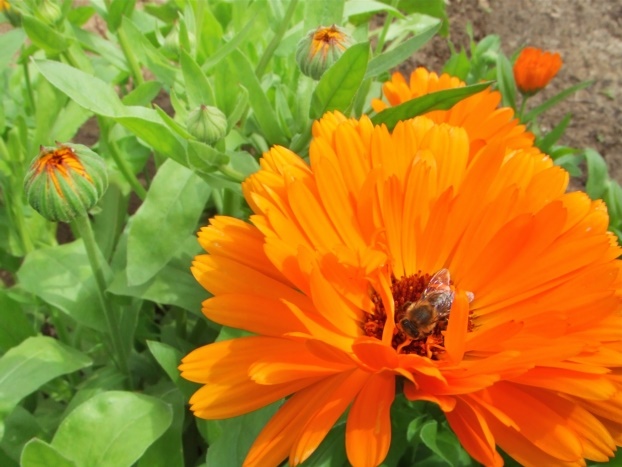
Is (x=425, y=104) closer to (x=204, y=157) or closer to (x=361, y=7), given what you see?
(x=204, y=157)

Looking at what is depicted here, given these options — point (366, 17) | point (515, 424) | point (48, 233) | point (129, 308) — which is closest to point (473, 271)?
point (515, 424)

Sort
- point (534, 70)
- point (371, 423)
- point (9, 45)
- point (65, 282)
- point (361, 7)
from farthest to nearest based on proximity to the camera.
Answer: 1. point (534, 70)
2. point (361, 7)
3. point (9, 45)
4. point (65, 282)
5. point (371, 423)

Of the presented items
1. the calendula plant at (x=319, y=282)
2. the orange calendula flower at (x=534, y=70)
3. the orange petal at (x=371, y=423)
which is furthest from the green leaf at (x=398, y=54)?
the orange calendula flower at (x=534, y=70)

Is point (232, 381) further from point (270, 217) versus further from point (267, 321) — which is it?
point (270, 217)

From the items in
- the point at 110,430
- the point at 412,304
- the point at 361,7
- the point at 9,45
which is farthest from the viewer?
the point at 361,7

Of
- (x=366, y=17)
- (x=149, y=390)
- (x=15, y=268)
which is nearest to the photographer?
(x=149, y=390)

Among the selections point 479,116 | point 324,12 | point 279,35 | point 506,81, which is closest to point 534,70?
point 506,81
